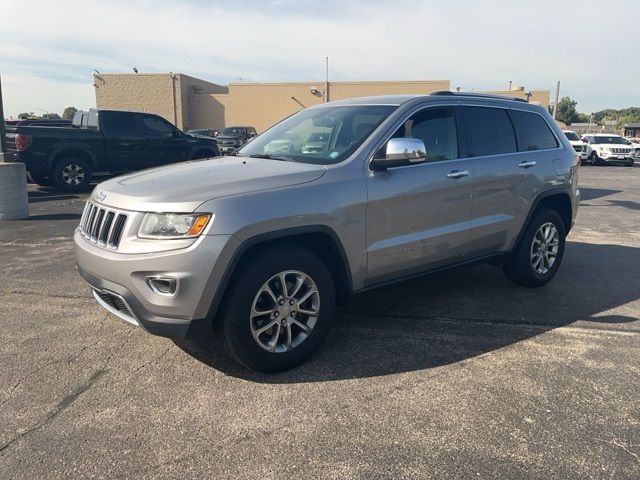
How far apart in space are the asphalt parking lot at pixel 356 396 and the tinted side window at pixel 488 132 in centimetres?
144

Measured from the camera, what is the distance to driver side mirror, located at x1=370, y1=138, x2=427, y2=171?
11.8 ft

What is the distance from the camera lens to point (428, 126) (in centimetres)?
423

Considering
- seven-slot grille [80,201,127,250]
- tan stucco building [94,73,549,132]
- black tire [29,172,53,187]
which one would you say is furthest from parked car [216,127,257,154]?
seven-slot grille [80,201,127,250]

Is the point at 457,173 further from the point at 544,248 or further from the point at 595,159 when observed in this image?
the point at 595,159

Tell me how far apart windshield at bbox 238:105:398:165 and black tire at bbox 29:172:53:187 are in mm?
9288

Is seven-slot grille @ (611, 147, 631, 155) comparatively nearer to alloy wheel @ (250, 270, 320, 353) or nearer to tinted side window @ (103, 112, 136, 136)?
tinted side window @ (103, 112, 136, 136)

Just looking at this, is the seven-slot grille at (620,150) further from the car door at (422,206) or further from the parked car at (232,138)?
the car door at (422,206)

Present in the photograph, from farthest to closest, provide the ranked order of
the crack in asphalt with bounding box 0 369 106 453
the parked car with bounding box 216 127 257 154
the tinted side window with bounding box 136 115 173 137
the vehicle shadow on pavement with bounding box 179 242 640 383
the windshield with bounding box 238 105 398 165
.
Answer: the parked car with bounding box 216 127 257 154 < the tinted side window with bounding box 136 115 173 137 < the windshield with bounding box 238 105 398 165 < the vehicle shadow on pavement with bounding box 179 242 640 383 < the crack in asphalt with bounding box 0 369 106 453

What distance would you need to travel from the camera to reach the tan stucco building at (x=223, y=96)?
128 feet

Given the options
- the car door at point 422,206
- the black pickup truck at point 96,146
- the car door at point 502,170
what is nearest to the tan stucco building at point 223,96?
the black pickup truck at point 96,146

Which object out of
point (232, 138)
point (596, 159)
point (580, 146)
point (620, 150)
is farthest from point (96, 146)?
point (620, 150)

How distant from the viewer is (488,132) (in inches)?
186

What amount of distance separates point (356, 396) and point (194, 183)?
5.51ft

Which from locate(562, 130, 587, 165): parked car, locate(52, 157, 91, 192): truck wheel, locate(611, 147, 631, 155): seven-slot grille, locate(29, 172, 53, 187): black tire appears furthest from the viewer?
locate(562, 130, 587, 165): parked car
